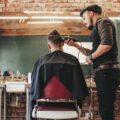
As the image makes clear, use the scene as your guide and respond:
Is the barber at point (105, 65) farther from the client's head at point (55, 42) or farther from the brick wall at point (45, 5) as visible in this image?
the brick wall at point (45, 5)

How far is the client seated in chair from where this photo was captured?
289 cm

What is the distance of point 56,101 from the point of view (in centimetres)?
288

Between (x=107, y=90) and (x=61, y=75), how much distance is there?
0.44 m

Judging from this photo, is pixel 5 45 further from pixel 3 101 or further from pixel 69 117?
pixel 69 117

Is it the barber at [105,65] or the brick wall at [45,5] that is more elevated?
the brick wall at [45,5]

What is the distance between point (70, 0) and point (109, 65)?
2.89m

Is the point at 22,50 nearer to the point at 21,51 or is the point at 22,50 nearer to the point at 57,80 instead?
the point at 21,51

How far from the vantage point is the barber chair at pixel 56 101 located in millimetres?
2867

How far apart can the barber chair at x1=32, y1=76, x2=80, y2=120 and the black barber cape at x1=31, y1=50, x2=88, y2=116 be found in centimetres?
4

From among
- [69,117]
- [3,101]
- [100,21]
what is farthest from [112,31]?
[3,101]

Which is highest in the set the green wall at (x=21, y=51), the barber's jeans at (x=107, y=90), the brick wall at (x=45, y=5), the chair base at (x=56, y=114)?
the brick wall at (x=45, y=5)

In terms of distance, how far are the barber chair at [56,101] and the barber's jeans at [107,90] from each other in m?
0.24

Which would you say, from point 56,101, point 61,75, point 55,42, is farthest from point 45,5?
point 56,101

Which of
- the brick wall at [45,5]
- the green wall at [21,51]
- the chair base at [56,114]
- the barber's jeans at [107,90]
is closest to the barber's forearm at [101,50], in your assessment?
the barber's jeans at [107,90]
